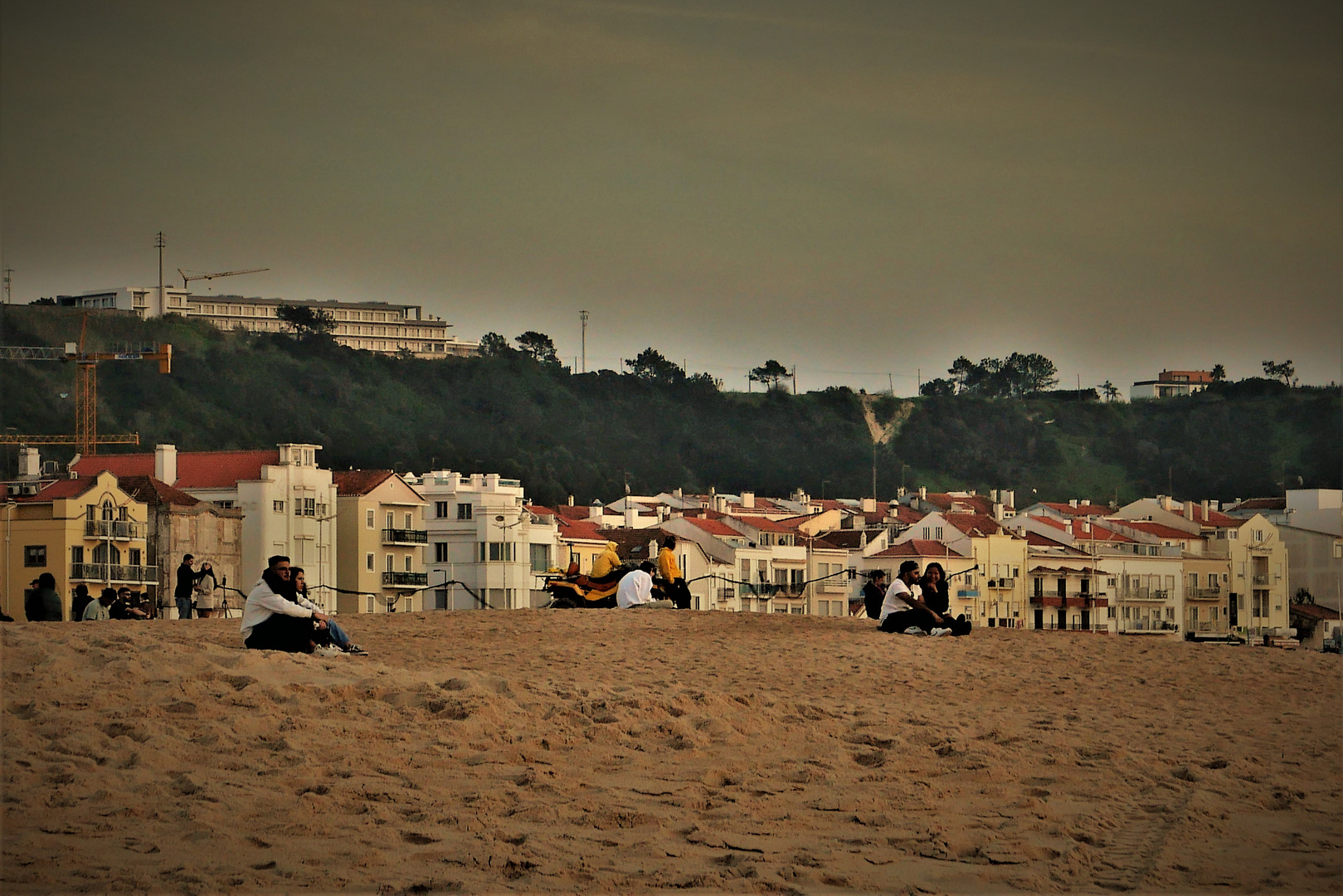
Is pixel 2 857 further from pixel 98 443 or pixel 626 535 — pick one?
pixel 98 443

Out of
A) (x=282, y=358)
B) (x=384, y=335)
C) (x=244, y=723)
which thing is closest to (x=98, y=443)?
(x=282, y=358)

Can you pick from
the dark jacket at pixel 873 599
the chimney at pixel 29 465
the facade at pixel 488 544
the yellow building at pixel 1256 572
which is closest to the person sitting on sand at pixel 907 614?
the dark jacket at pixel 873 599

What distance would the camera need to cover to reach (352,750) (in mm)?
10773

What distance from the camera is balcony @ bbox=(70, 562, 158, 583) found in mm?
58084

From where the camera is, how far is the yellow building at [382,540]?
68.8 metres

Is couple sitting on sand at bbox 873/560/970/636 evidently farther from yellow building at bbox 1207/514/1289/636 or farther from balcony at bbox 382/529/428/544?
yellow building at bbox 1207/514/1289/636

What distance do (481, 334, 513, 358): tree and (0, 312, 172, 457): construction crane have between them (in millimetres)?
36421

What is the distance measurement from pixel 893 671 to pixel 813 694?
2.10 meters

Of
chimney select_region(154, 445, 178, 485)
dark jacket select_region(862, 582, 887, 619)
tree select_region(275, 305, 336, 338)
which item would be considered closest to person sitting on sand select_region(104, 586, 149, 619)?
dark jacket select_region(862, 582, 887, 619)

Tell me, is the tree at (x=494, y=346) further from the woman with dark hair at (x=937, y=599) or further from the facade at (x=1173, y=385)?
the woman with dark hair at (x=937, y=599)

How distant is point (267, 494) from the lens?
6600cm

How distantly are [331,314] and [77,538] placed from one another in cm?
10884

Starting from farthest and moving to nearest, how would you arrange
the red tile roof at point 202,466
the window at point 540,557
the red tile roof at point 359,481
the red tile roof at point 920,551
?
the red tile roof at point 920,551
the red tile roof at point 359,481
the red tile roof at point 202,466
the window at point 540,557

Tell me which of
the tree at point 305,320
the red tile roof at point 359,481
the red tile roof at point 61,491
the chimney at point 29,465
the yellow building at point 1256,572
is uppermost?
the tree at point 305,320
